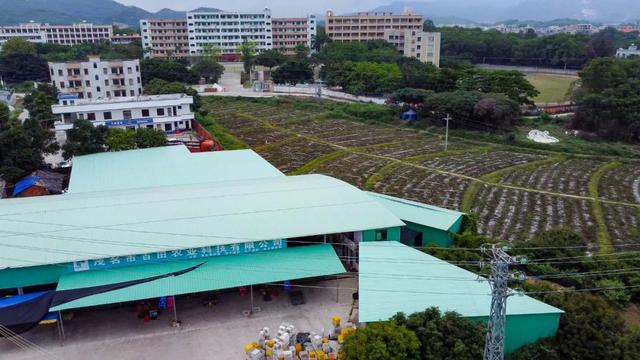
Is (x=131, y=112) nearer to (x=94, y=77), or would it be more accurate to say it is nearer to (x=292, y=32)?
(x=94, y=77)

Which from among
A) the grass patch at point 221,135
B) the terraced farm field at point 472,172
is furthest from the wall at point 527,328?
the grass patch at point 221,135

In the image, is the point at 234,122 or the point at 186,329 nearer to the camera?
the point at 186,329

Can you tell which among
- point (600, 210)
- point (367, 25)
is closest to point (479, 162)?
point (600, 210)

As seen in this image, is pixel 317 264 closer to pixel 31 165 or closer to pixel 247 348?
pixel 247 348

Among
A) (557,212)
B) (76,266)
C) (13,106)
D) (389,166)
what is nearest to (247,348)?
(76,266)

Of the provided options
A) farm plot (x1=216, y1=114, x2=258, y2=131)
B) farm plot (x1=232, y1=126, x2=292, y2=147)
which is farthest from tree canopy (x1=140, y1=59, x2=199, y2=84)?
farm plot (x1=232, y1=126, x2=292, y2=147)

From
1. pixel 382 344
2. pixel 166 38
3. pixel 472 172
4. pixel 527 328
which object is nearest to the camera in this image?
pixel 382 344
